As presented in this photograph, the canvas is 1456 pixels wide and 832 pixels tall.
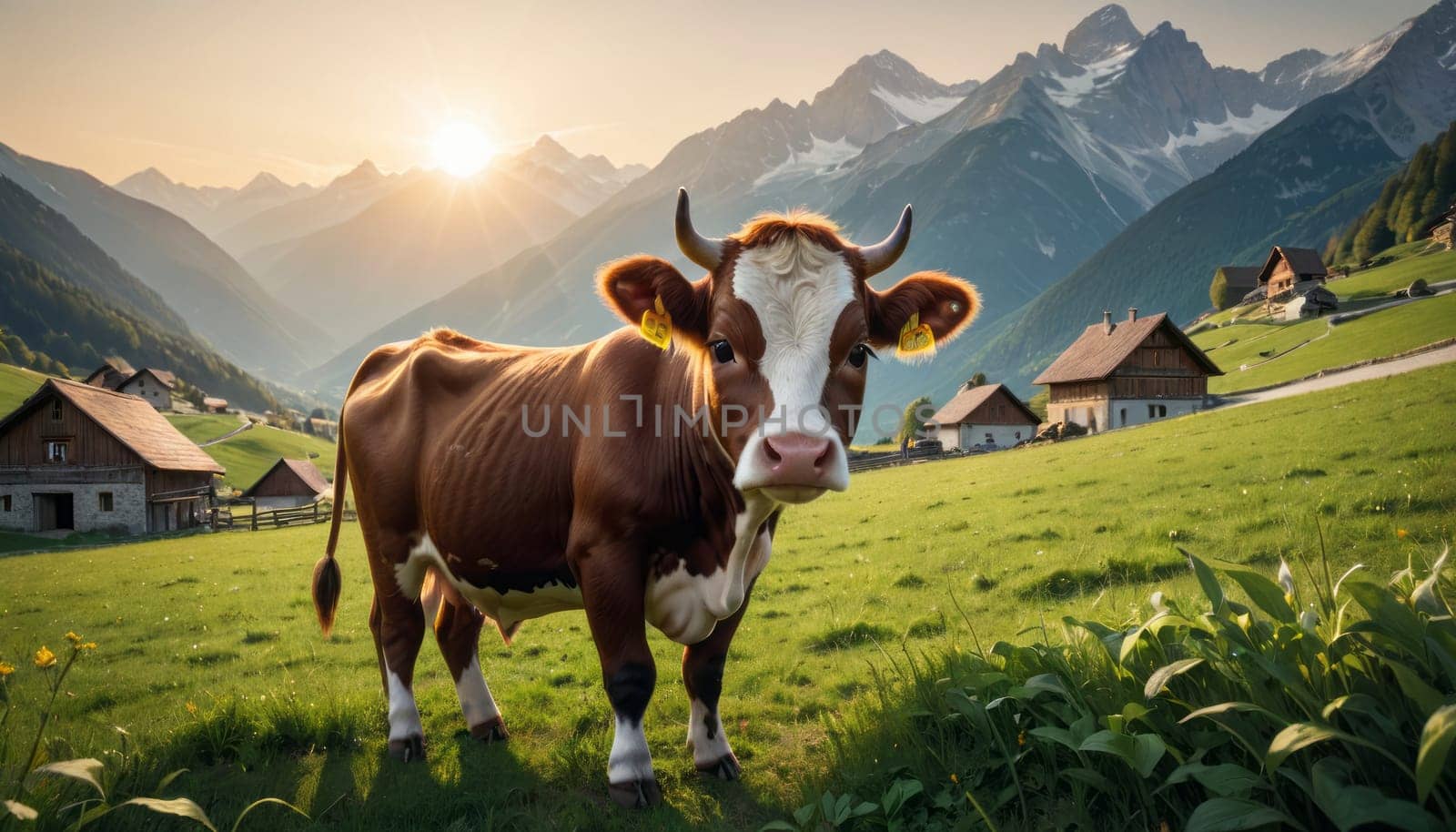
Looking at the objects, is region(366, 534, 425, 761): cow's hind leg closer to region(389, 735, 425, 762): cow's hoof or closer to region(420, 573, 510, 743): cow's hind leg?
Result: region(389, 735, 425, 762): cow's hoof

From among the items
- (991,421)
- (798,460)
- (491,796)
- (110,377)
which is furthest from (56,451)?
(991,421)

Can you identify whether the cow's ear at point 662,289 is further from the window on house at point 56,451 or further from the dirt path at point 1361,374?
the window on house at point 56,451

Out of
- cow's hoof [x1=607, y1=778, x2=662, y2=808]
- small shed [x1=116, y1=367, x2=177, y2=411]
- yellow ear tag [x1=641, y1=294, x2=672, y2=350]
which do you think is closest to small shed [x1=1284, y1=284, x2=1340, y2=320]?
yellow ear tag [x1=641, y1=294, x2=672, y2=350]

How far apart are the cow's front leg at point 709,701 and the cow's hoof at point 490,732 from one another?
1.42 m

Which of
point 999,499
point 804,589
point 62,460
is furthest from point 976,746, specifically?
point 62,460

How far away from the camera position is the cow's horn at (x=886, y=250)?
3.82 metres

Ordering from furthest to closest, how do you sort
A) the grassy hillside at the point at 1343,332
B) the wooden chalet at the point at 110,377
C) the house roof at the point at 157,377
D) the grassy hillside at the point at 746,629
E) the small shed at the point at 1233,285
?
1. the small shed at the point at 1233,285
2. the house roof at the point at 157,377
3. the wooden chalet at the point at 110,377
4. the grassy hillside at the point at 1343,332
5. the grassy hillside at the point at 746,629

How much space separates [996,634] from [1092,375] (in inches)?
1986

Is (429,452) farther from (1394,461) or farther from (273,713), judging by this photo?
(1394,461)

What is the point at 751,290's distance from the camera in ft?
11.5

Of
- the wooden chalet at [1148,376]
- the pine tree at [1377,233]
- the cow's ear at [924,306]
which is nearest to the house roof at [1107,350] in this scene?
the wooden chalet at [1148,376]

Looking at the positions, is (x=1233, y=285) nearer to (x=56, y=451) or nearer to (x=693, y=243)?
(x=693, y=243)

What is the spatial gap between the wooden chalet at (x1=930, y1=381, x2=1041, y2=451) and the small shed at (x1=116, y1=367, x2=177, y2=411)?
81.6 m

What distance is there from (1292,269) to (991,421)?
49.5 m
